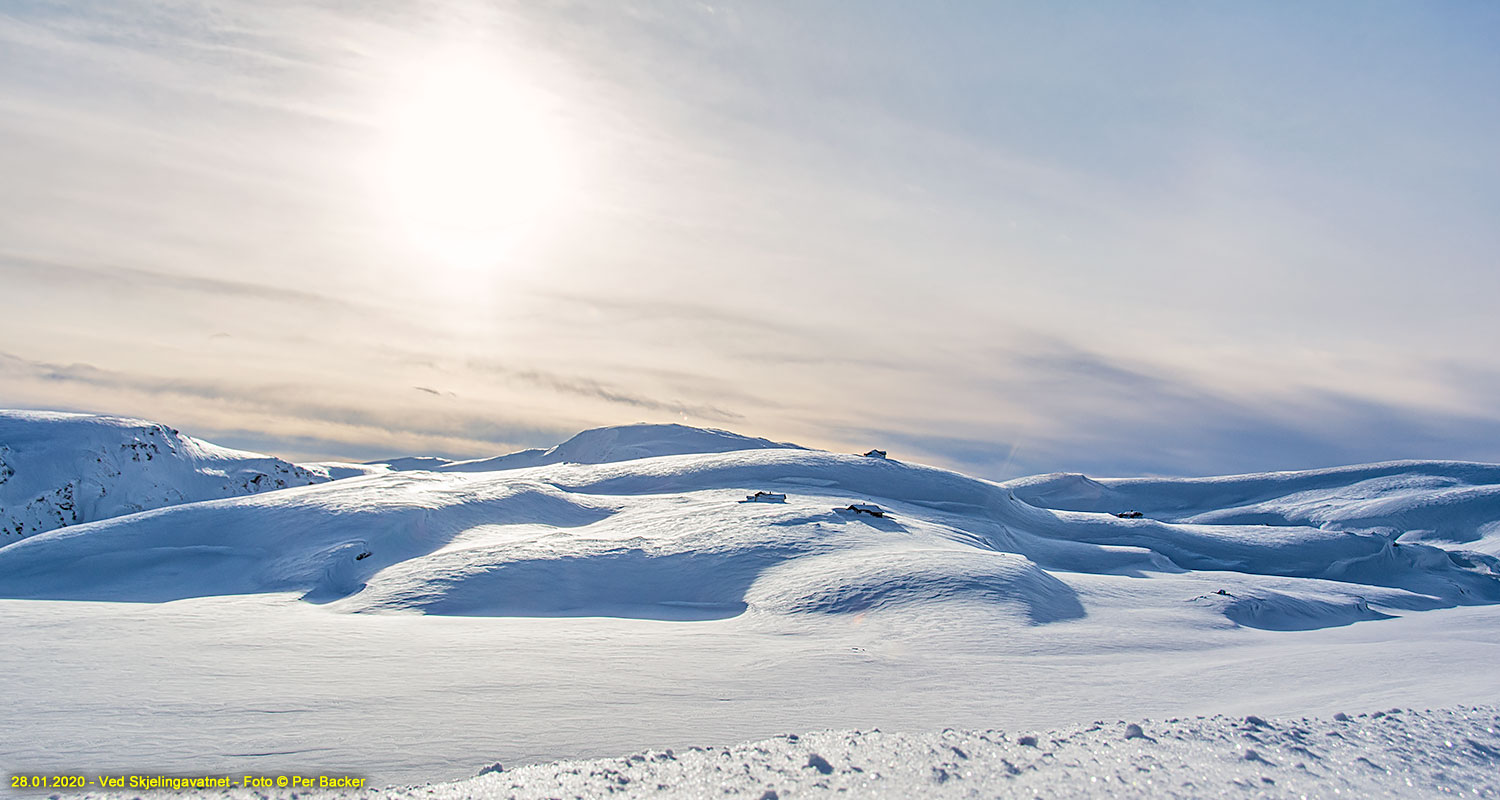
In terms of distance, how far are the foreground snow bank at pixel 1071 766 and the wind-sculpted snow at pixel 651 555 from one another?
32.2 feet

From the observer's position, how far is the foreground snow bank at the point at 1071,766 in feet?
20.3

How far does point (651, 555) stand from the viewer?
78.6 ft

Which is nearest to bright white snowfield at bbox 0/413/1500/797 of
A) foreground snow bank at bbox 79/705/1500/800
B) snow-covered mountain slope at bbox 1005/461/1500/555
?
foreground snow bank at bbox 79/705/1500/800

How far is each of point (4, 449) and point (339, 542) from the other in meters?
47.5

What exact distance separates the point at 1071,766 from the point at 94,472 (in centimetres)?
6706

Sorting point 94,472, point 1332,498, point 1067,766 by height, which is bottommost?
point 94,472

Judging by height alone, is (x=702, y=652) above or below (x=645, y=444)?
below

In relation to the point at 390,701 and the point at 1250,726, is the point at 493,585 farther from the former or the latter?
the point at 1250,726

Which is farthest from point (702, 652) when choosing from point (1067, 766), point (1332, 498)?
point (1332, 498)

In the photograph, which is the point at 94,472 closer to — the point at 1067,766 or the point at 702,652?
the point at 702,652

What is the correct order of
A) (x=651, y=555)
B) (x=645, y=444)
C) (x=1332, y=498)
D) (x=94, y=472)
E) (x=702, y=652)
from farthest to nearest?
(x=645, y=444) < (x=1332, y=498) < (x=94, y=472) < (x=651, y=555) < (x=702, y=652)

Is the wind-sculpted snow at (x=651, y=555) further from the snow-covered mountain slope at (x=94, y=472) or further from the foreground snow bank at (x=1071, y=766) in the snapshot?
the snow-covered mountain slope at (x=94, y=472)

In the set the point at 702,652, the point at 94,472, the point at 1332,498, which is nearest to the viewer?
the point at 702,652

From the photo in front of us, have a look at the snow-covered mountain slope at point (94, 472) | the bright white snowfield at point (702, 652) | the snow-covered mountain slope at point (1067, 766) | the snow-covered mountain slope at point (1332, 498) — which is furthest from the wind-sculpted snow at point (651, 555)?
the snow-covered mountain slope at point (94, 472)
